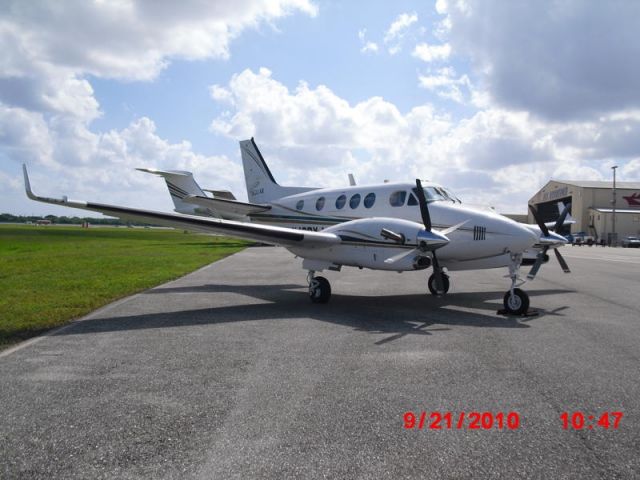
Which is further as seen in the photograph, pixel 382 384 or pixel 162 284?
pixel 162 284

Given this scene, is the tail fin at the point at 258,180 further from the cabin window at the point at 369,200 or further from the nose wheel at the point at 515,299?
the nose wheel at the point at 515,299

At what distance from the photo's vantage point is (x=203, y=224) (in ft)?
36.7

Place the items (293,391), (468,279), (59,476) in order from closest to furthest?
(59,476) < (293,391) < (468,279)

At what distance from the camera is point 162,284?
15.7 metres

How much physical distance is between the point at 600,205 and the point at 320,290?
267 ft

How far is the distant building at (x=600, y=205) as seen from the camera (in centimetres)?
7370

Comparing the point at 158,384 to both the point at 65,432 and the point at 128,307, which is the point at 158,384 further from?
the point at 128,307

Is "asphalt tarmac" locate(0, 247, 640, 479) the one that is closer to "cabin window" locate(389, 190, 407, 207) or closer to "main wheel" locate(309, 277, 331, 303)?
"main wheel" locate(309, 277, 331, 303)

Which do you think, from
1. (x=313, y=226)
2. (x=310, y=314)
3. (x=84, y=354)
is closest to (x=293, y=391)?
(x=84, y=354)

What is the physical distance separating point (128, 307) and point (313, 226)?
21.6 feet

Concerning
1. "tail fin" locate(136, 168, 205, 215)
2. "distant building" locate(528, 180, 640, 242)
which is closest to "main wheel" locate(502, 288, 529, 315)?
"tail fin" locate(136, 168, 205, 215)

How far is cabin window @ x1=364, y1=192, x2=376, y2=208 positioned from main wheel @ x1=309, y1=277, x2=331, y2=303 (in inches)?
121
